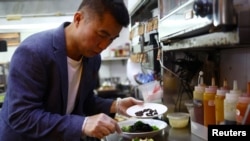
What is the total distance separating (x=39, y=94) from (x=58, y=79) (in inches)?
4.6

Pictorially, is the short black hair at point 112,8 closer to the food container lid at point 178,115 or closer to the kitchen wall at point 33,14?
the food container lid at point 178,115

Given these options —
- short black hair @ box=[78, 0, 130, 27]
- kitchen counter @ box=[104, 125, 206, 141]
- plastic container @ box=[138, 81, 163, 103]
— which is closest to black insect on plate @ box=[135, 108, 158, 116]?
kitchen counter @ box=[104, 125, 206, 141]

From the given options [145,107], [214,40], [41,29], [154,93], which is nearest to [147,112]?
[145,107]

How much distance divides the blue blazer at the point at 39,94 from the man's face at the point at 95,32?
110 millimetres

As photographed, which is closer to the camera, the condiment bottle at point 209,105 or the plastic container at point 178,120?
the condiment bottle at point 209,105

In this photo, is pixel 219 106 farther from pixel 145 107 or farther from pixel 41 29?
pixel 41 29

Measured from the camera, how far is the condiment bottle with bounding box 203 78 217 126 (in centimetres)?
122

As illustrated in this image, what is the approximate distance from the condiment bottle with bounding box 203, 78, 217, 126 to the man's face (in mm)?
508

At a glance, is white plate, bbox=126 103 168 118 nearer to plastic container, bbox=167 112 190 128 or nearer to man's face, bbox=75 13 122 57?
plastic container, bbox=167 112 190 128

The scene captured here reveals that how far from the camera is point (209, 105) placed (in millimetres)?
1233

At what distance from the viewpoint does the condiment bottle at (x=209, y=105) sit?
122 cm

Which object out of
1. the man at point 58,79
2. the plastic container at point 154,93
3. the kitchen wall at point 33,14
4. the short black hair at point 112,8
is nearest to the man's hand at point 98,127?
the man at point 58,79

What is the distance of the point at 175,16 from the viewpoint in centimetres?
121

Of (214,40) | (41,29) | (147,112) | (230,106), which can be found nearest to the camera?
(214,40)
